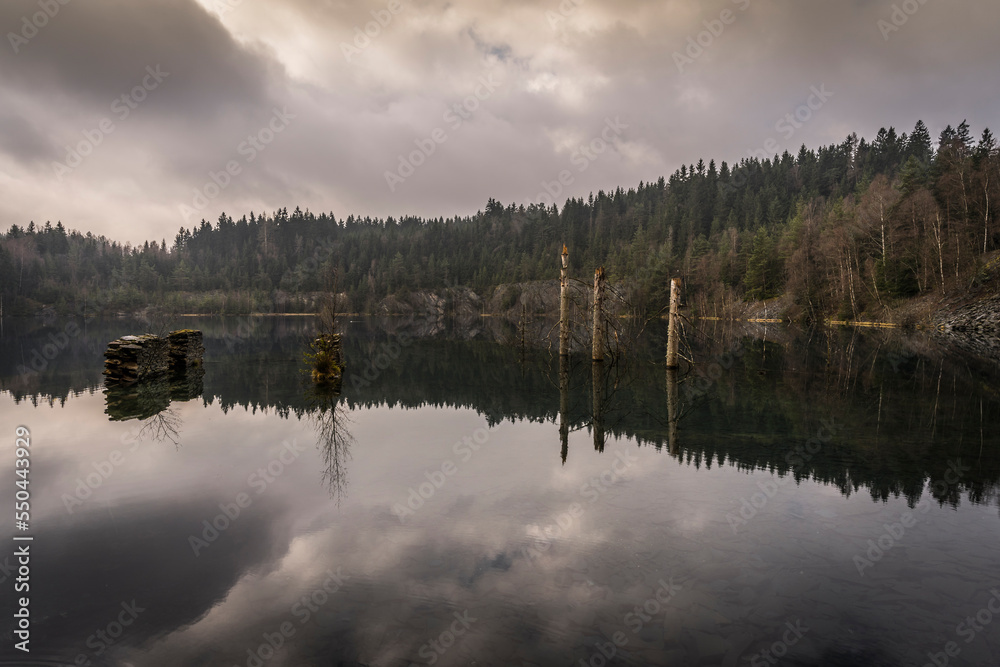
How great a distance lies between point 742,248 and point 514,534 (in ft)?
363

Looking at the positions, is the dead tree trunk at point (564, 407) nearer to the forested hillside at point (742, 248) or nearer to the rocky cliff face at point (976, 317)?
the forested hillside at point (742, 248)

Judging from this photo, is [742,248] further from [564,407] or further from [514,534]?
[514,534]

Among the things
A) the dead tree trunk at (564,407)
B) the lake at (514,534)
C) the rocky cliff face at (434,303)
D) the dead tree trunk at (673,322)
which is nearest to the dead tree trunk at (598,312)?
the dead tree trunk at (564,407)

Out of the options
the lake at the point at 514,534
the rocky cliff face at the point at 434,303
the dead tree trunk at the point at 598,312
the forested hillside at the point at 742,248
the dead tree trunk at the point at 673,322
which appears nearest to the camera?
the lake at the point at 514,534

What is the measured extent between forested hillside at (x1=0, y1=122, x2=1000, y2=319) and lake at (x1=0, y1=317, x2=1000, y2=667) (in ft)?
57.1

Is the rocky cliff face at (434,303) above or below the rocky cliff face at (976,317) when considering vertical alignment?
above

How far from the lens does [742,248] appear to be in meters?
105

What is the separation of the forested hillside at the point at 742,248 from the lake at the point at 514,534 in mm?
17397

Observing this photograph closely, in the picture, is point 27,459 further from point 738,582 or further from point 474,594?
point 738,582

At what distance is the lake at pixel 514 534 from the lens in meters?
5.91

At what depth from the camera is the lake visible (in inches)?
233

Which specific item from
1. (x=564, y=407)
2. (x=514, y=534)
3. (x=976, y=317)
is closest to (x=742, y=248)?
(x=976, y=317)

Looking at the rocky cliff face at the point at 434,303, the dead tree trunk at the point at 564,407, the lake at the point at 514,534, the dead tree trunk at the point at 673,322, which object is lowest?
the lake at the point at 514,534

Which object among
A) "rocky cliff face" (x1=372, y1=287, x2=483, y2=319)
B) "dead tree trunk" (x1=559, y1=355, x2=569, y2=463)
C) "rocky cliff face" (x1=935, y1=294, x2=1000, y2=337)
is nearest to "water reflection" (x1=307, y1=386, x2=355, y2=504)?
"dead tree trunk" (x1=559, y1=355, x2=569, y2=463)
